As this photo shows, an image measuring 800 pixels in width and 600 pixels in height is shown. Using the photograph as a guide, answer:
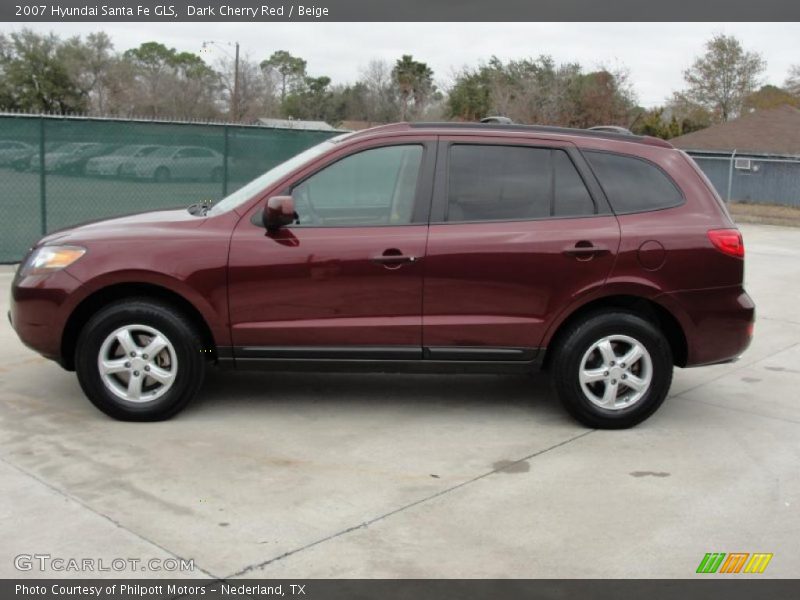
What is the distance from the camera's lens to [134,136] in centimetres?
1166

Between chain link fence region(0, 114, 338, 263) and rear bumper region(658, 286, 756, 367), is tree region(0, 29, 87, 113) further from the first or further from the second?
rear bumper region(658, 286, 756, 367)

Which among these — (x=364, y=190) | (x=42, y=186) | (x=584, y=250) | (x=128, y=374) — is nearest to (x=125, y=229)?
(x=128, y=374)

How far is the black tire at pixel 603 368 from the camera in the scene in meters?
5.52

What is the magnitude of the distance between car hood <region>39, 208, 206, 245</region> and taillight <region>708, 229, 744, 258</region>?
10.3ft

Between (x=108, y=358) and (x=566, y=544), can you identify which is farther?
(x=108, y=358)

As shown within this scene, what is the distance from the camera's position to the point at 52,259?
18.0 feet

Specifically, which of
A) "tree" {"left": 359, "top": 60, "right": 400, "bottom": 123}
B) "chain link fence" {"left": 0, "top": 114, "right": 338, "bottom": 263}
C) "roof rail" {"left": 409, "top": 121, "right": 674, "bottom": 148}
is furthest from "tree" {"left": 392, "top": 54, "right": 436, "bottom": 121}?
"roof rail" {"left": 409, "top": 121, "right": 674, "bottom": 148}

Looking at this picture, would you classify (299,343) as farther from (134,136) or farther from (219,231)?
(134,136)

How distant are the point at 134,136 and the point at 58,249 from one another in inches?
258

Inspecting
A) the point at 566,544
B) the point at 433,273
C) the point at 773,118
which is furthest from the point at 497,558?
the point at 773,118

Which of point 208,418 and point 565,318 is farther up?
point 565,318

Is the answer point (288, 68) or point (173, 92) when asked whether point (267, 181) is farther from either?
point (288, 68)

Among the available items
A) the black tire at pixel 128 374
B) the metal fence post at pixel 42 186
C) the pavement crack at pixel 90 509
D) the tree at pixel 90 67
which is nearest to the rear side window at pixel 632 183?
the black tire at pixel 128 374

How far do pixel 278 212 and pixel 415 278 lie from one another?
91 centimetres
